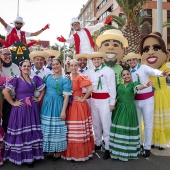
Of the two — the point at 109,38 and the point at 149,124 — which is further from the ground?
the point at 109,38

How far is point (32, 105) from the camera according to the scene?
3568 millimetres

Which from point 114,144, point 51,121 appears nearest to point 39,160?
point 51,121

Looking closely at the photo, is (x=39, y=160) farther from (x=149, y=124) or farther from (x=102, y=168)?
(x=149, y=124)

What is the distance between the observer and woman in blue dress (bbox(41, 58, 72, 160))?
139 inches

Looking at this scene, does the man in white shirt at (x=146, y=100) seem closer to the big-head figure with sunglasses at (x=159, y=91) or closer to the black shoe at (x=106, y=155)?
the big-head figure with sunglasses at (x=159, y=91)

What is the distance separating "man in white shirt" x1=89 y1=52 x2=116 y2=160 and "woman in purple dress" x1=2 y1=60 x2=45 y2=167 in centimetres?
101

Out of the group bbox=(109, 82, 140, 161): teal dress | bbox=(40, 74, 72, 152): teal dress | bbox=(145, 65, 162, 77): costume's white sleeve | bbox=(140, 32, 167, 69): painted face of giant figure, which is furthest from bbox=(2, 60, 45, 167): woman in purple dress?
bbox=(140, 32, 167, 69): painted face of giant figure

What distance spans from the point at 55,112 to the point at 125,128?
3.77 ft

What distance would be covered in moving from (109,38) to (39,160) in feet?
8.75

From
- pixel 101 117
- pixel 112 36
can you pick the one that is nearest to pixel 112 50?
pixel 112 36

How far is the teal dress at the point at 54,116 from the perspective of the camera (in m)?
3.53

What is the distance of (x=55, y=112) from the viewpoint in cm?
356

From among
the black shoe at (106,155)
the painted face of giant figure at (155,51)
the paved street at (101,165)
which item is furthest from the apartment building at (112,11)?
the paved street at (101,165)

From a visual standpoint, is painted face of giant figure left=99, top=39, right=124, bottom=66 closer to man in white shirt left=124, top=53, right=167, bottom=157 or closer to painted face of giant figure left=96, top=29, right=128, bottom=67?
painted face of giant figure left=96, top=29, right=128, bottom=67
